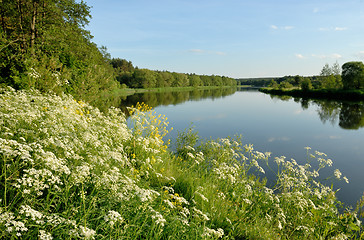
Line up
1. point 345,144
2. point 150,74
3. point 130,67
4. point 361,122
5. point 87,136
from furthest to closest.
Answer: point 130,67
point 150,74
point 361,122
point 345,144
point 87,136

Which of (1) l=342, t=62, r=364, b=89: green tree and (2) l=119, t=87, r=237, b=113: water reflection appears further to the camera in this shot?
(1) l=342, t=62, r=364, b=89: green tree

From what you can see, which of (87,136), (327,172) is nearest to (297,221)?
(87,136)

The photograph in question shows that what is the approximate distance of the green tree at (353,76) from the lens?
4912 cm

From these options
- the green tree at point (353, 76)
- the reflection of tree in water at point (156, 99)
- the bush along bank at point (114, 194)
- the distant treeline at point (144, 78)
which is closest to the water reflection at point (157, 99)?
the reflection of tree in water at point (156, 99)

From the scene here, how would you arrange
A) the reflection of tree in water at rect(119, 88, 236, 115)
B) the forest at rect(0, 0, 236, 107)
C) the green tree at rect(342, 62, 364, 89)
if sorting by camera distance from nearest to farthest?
1. the forest at rect(0, 0, 236, 107)
2. the reflection of tree in water at rect(119, 88, 236, 115)
3. the green tree at rect(342, 62, 364, 89)

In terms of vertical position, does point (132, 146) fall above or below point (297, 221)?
above

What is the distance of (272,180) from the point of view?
8.60 metres

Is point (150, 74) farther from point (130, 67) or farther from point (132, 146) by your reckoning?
point (132, 146)

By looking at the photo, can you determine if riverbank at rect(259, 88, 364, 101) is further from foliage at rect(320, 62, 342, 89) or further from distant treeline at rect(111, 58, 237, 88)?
distant treeline at rect(111, 58, 237, 88)

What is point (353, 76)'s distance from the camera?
1964 inches

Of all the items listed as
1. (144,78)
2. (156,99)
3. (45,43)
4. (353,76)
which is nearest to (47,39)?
(45,43)

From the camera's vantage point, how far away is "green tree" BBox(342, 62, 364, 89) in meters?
49.1

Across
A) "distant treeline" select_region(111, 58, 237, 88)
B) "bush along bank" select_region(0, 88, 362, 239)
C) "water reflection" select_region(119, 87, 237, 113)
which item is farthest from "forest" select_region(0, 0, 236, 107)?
"distant treeline" select_region(111, 58, 237, 88)

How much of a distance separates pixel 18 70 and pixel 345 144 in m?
20.4
